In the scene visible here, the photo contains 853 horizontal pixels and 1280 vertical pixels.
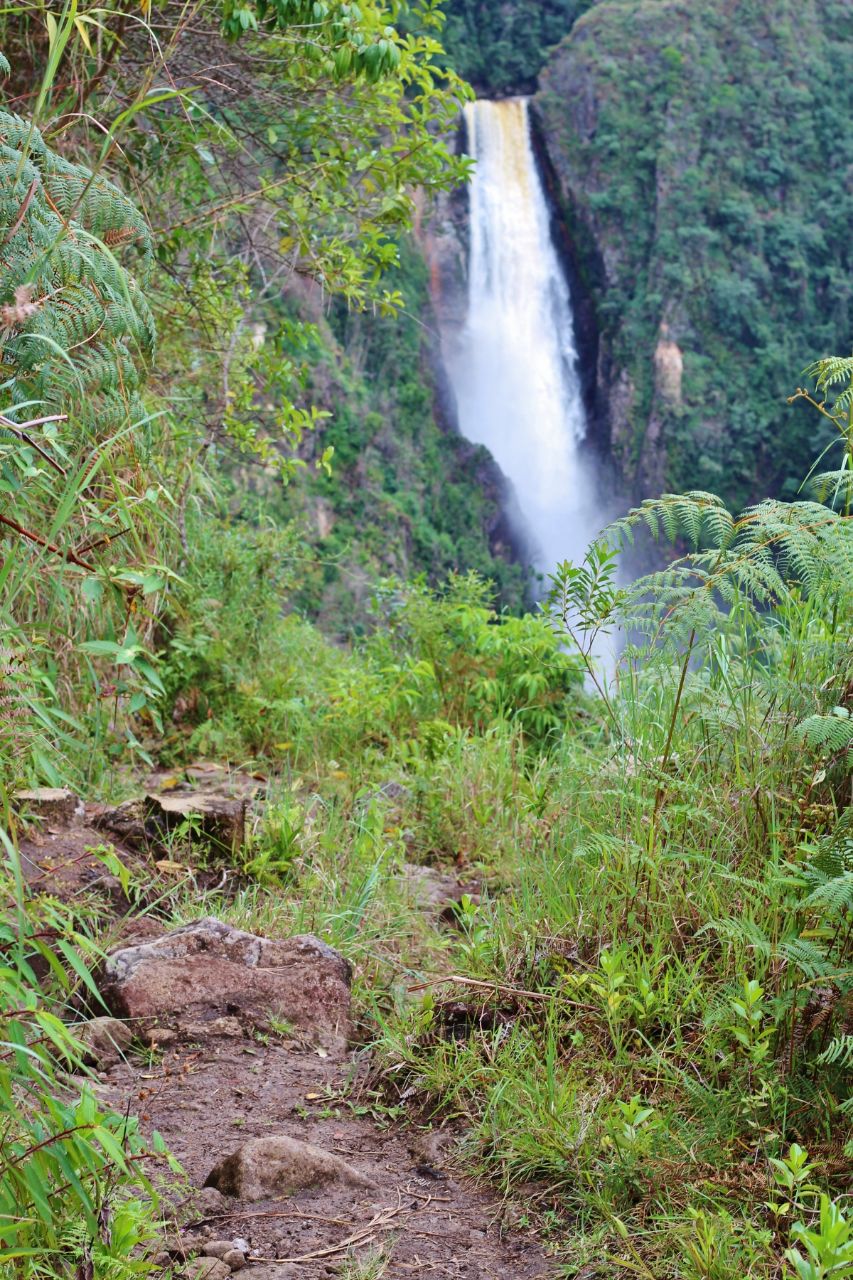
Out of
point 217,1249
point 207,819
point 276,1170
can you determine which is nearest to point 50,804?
point 207,819

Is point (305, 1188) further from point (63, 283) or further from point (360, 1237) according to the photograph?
point (63, 283)

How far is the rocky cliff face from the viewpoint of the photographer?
32312mm

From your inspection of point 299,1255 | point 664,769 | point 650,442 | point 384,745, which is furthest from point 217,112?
point 650,442

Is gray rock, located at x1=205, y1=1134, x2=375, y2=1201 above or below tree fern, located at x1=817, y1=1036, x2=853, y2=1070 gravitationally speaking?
below

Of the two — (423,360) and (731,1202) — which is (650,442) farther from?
(731,1202)

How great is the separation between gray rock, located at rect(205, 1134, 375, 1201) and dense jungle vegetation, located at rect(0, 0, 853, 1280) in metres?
0.13

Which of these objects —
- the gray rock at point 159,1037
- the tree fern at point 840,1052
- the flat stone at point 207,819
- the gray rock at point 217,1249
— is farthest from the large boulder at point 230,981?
the tree fern at point 840,1052

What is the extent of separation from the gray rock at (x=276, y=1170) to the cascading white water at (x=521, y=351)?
994 inches

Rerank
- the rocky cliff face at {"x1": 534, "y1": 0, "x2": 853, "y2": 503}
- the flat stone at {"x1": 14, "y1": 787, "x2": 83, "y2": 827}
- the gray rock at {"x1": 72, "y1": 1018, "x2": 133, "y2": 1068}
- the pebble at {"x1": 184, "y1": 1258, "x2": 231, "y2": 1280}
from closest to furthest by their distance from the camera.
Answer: the pebble at {"x1": 184, "y1": 1258, "x2": 231, "y2": 1280} → the gray rock at {"x1": 72, "y1": 1018, "x2": 133, "y2": 1068} → the flat stone at {"x1": 14, "y1": 787, "x2": 83, "y2": 827} → the rocky cliff face at {"x1": 534, "y1": 0, "x2": 853, "y2": 503}

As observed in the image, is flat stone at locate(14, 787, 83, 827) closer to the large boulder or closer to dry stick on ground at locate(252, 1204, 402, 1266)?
the large boulder

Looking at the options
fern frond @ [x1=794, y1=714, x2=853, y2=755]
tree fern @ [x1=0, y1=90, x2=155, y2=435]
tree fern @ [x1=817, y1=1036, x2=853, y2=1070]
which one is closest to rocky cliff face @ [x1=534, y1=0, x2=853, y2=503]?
fern frond @ [x1=794, y1=714, x2=853, y2=755]

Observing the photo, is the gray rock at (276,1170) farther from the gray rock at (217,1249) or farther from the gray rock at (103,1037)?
the gray rock at (103,1037)

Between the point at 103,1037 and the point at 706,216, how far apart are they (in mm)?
36043

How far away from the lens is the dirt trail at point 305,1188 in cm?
174
